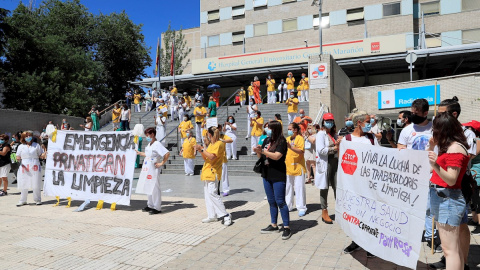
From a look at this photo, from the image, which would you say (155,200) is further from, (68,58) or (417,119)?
(68,58)

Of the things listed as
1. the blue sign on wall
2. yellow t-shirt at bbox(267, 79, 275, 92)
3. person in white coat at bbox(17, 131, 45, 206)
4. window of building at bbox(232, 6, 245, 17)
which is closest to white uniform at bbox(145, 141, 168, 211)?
person in white coat at bbox(17, 131, 45, 206)

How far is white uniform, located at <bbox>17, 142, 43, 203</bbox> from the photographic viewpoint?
28.8 ft

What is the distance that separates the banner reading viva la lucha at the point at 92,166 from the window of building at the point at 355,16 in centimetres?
2650

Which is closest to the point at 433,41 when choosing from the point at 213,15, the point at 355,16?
the point at 355,16

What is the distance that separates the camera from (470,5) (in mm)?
26781

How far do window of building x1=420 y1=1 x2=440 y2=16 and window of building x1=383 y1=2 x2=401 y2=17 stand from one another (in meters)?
2.22

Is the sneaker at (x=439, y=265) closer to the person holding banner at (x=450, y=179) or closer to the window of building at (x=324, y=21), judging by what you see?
the person holding banner at (x=450, y=179)

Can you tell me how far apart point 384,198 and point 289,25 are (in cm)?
3018

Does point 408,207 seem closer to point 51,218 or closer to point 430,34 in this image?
point 51,218

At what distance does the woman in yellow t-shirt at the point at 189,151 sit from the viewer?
41.9 ft

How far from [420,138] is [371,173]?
1.03m

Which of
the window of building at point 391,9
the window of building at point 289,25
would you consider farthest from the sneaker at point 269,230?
the window of building at point 289,25

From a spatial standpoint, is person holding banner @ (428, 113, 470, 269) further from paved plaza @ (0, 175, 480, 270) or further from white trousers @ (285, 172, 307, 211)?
white trousers @ (285, 172, 307, 211)

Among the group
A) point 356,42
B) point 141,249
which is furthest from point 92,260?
point 356,42
